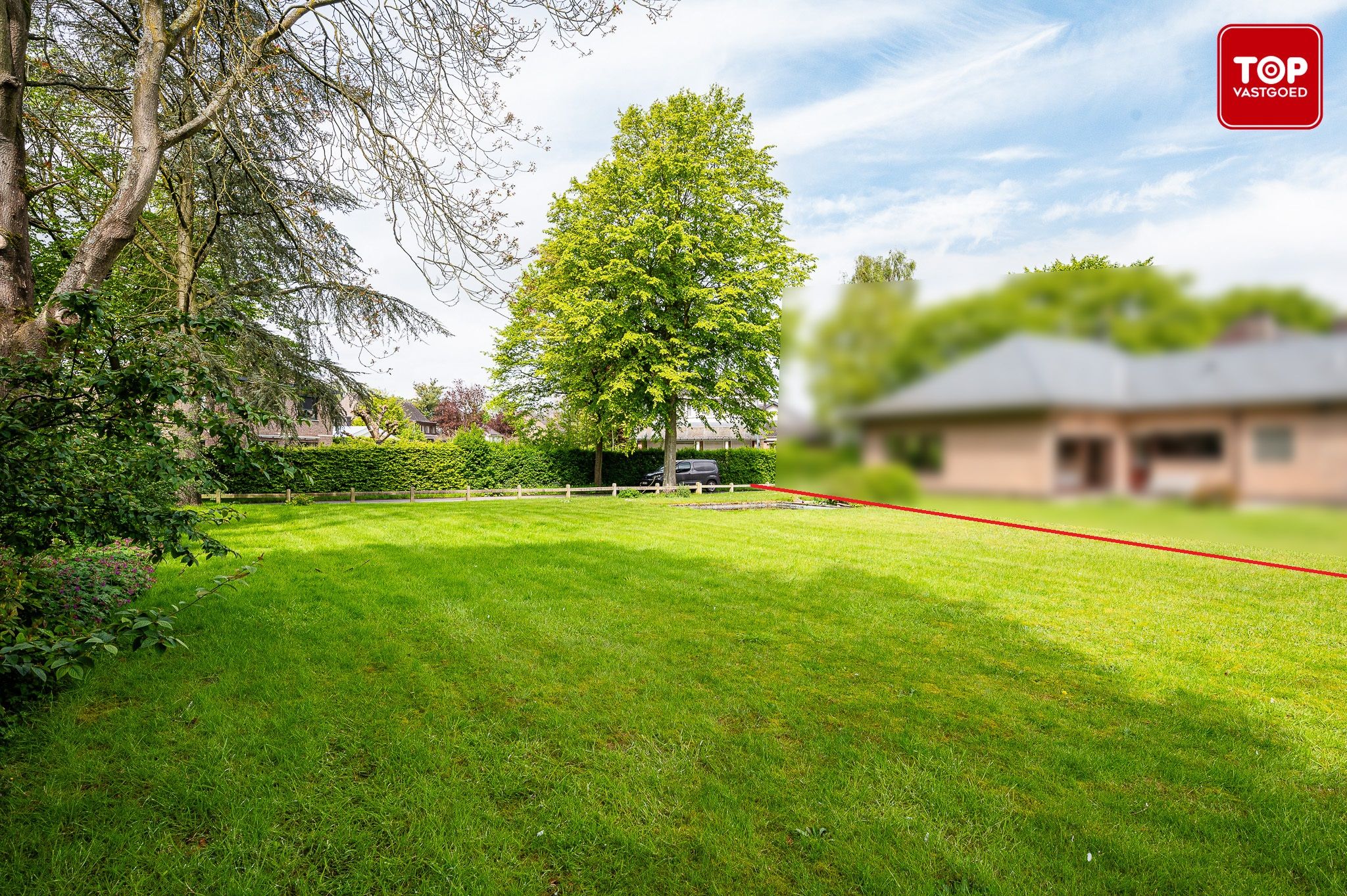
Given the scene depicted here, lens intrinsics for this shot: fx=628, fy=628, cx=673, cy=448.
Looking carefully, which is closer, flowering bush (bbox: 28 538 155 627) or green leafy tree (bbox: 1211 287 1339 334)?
green leafy tree (bbox: 1211 287 1339 334)

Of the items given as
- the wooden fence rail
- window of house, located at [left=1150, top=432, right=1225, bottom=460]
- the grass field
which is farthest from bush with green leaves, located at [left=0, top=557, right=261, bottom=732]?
the wooden fence rail

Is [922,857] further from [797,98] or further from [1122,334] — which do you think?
[797,98]

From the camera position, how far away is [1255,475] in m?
0.85

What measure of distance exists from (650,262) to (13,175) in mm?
19357

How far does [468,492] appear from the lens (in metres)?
→ 24.5

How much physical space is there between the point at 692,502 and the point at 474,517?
26.3ft

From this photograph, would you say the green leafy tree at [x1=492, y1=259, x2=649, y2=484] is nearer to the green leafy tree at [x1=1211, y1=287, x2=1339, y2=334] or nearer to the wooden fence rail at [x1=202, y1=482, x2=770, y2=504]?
the wooden fence rail at [x1=202, y1=482, x2=770, y2=504]

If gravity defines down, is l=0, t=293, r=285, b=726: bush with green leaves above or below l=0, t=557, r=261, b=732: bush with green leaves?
above

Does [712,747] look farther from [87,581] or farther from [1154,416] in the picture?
[87,581]

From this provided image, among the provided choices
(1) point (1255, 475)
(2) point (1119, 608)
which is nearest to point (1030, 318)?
(1) point (1255, 475)

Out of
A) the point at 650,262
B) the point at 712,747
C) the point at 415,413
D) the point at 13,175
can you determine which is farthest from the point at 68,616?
the point at 415,413

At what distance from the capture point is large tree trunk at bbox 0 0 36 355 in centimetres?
412

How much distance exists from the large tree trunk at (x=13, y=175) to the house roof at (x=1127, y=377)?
5.59 metres

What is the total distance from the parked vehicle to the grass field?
2119 cm
